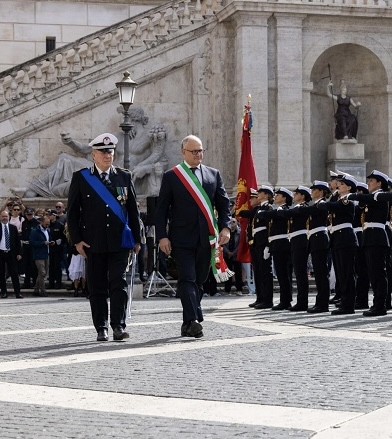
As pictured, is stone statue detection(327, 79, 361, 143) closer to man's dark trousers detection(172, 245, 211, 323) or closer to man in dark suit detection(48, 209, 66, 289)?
man in dark suit detection(48, 209, 66, 289)

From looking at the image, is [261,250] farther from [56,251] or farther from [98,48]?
[98,48]

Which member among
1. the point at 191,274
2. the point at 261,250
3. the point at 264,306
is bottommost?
the point at 264,306

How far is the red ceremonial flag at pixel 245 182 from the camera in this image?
61.7ft

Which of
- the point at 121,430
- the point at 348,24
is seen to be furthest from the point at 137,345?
the point at 348,24

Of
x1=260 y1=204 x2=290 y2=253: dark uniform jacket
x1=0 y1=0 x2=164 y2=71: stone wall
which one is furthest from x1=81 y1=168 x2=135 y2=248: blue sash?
x1=0 y1=0 x2=164 y2=71: stone wall

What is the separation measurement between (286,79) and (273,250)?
11291 mm

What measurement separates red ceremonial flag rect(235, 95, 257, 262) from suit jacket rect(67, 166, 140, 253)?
7.42 meters

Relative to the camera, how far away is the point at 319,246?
49.4 feet

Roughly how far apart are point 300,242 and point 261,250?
4.53ft

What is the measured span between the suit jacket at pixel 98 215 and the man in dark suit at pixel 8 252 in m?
9.95

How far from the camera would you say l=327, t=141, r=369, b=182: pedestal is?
27.5m

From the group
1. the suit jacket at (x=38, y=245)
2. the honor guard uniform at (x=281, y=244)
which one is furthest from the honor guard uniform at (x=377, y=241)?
the suit jacket at (x=38, y=245)

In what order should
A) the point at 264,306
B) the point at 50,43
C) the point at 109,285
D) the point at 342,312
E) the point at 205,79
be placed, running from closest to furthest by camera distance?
the point at 109,285, the point at 342,312, the point at 264,306, the point at 205,79, the point at 50,43

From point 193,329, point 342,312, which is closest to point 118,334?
point 193,329
